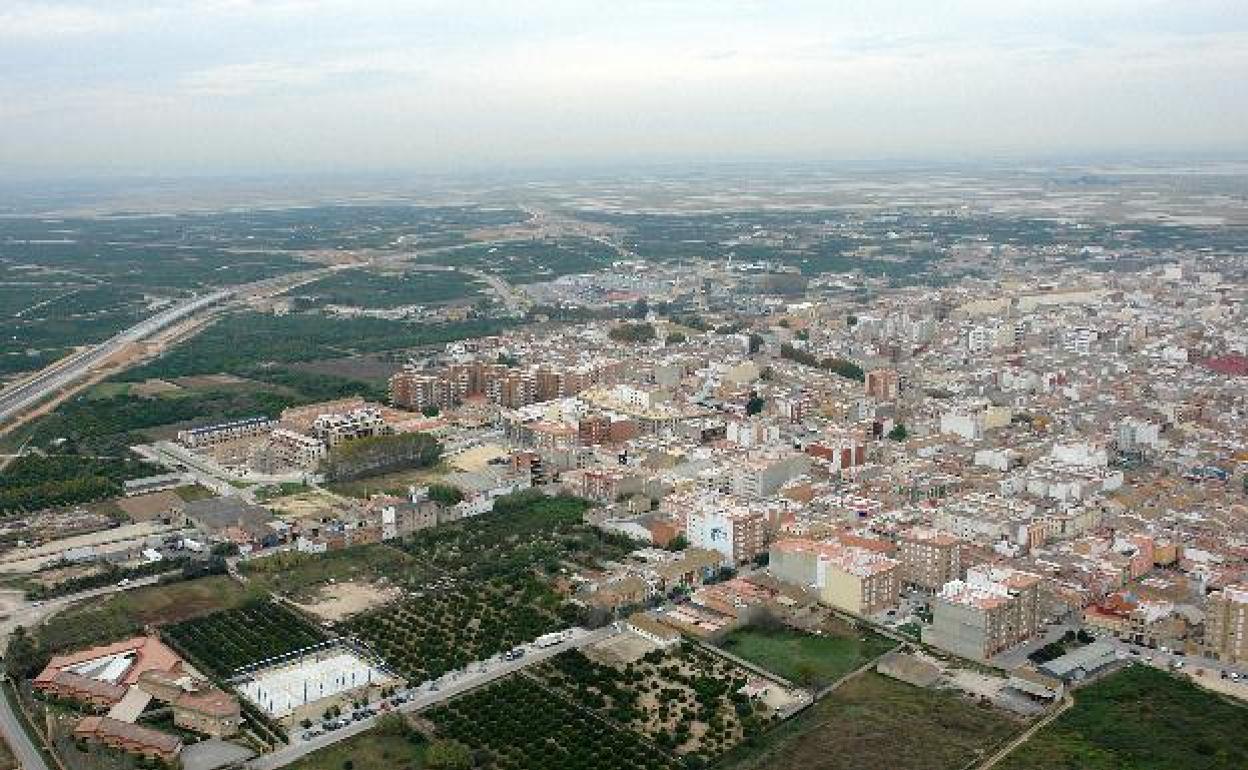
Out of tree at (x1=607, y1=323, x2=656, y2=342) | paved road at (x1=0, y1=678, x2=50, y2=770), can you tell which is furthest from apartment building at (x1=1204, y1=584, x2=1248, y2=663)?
tree at (x1=607, y1=323, x2=656, y2=342)

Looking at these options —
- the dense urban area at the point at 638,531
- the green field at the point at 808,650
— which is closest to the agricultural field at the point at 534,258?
the dense urban area at the point at 638,531

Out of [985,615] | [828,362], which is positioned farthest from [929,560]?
[828,362]

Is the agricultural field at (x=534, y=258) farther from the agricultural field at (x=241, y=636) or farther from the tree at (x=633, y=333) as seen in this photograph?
the agricultural field at (x=241, y=636)

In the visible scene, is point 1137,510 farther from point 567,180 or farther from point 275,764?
point 567,180

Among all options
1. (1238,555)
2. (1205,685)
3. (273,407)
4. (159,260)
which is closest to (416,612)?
(1205,685)

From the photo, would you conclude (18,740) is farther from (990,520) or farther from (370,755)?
(990,520)

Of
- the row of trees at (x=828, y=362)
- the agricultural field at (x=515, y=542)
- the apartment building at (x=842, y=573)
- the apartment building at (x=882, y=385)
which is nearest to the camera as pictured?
the apartment building at (x=842, y=573)

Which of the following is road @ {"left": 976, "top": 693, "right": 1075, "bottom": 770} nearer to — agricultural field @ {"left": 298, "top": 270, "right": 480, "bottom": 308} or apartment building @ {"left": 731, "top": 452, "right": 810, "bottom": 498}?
apartment building @ {"left": 731, "top": 452, "right": 810, "bottom": 498}

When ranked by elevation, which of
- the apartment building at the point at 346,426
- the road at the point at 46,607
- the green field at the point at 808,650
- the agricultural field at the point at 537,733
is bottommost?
the green field at the point at 808,650
